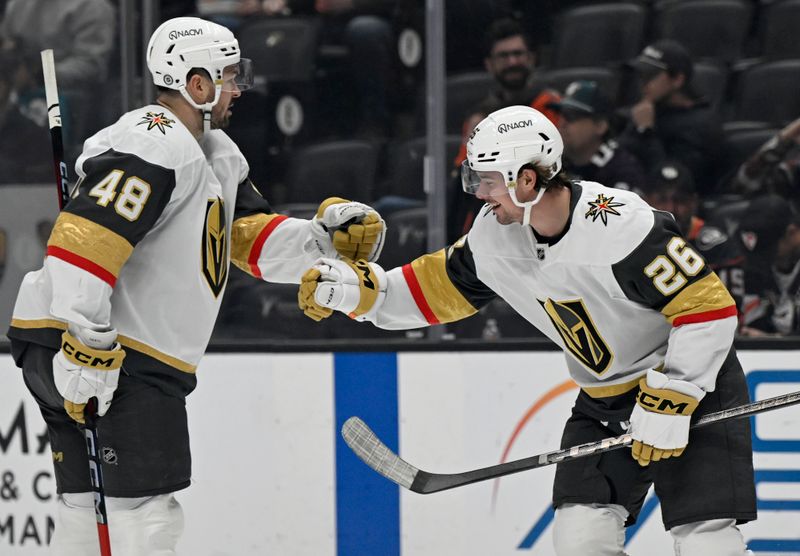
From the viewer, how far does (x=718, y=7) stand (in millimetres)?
4711

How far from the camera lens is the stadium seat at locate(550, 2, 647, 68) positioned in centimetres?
458

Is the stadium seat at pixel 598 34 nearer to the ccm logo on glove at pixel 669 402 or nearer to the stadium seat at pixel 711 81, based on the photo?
the stadium seat at pixel 711 81

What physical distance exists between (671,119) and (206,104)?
187cm

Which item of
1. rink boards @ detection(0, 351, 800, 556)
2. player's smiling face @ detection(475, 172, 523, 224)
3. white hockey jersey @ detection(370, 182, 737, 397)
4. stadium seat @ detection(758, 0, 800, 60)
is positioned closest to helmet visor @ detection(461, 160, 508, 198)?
player's smiling face @ detection(475, 172, 523, 224)

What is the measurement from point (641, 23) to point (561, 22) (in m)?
0.30

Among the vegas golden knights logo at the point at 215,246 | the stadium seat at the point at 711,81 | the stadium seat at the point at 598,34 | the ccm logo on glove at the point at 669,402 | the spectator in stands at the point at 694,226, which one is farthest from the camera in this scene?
the stadium seat at the point at 598,34

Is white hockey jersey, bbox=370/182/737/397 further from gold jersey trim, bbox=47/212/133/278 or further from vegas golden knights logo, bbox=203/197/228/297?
gold jersey trim, bbox=47/212/133/278

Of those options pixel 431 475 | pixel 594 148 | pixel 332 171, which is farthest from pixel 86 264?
pixel 594 148

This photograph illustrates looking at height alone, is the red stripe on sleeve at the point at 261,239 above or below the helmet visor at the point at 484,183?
below

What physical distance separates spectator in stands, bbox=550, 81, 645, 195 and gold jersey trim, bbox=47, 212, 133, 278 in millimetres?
1802

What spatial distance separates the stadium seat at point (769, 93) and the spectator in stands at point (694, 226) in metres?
0.36

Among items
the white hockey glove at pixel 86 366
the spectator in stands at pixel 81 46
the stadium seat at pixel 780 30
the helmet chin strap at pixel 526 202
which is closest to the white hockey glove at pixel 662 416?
the helmet chin strap at pixel 526 202

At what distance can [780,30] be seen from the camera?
458 centimetres

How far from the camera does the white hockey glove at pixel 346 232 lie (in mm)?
3328
